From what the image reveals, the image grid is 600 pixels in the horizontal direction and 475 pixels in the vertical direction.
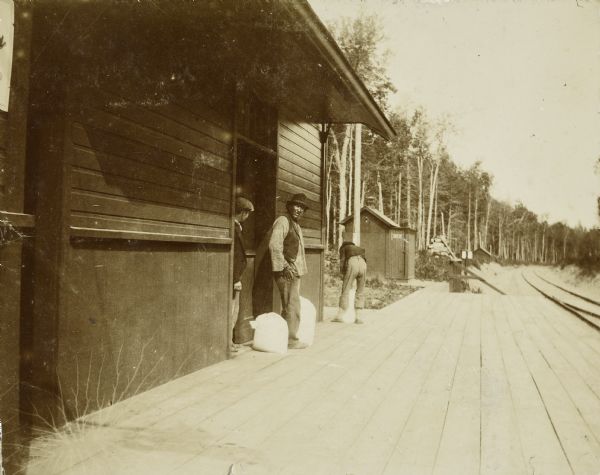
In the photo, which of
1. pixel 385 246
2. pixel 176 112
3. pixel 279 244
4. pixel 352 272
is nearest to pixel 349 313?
pixel 352 272

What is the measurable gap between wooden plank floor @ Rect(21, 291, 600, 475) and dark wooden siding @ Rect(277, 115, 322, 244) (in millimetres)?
2456

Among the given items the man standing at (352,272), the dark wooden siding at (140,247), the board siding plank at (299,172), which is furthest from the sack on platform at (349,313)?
the dark wooden siding at (140,247)

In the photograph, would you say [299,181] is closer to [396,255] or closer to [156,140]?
[156,140]

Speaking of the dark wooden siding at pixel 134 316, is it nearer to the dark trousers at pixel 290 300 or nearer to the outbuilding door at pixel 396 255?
the dark trousers at pixel 290 300

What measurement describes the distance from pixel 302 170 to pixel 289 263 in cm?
252

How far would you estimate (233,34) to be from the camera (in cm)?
479

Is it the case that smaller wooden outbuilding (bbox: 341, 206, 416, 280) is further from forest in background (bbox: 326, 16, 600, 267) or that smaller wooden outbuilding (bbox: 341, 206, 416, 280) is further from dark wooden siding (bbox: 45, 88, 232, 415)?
dark wooden siding (bbox: 45, 88, 232, 415)

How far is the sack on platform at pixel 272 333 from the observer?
6.07 meters

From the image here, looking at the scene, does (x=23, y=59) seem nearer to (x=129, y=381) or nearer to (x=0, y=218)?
(x=0, y=218)

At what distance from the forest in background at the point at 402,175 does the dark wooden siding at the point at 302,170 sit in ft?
27.6

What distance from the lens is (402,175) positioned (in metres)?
54.0

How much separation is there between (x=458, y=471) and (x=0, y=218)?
253 centimetres

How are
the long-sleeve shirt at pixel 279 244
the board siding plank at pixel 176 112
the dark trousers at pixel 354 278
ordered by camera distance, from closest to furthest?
the board siding plank at pixel 176 112, the long-sleeve shirt at pixel 279 244, the dark trousers at pixel 354 278

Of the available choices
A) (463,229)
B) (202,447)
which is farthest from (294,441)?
(463,229)
